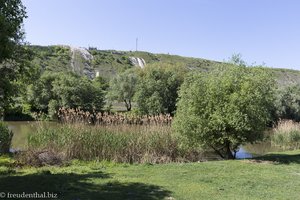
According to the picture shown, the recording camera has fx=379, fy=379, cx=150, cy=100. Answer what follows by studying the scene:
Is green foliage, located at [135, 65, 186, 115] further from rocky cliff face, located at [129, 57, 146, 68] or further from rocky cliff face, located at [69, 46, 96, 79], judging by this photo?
rocky cliff face, located at [129, 57, 146, 68]

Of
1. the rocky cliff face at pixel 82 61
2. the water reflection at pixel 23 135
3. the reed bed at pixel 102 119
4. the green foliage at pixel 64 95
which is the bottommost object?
the water reflection at pixel 23 135

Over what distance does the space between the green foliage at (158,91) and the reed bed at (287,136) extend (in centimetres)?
1967

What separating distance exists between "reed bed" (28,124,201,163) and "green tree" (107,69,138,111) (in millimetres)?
38133

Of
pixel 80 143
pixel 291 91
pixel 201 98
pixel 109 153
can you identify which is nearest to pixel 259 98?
pixel 201 98

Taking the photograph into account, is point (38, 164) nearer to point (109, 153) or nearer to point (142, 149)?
point (109, 153)

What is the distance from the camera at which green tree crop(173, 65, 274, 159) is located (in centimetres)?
Answer: 1302

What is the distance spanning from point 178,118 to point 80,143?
3.65 m

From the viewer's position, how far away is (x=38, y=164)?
11.4m

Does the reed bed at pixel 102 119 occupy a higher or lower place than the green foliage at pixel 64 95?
lower

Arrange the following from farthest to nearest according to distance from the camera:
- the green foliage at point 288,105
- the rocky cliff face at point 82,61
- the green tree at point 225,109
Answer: the rocky cliff face at point 82,61
the green foliage at point 288,105
the green tree at point 225,109

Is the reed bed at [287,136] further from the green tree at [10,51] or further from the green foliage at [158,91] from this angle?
the green foliage at [158,91]

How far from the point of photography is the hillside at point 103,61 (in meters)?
95.7

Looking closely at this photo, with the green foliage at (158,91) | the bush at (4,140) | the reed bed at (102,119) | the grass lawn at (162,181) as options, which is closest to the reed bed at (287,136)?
the reed bed at (102,119)

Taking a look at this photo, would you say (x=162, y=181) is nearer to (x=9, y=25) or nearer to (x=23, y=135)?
(x=9, y=25)
